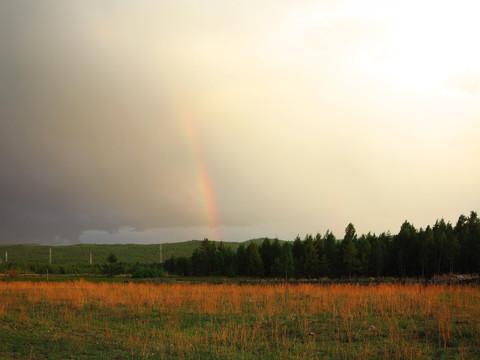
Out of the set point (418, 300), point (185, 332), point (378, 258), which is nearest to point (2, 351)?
point (185, 332)

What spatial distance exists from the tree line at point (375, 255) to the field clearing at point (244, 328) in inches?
1494

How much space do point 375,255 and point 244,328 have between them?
50756 millimetres

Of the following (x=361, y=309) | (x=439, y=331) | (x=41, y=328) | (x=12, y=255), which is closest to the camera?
(x=439, y=331)

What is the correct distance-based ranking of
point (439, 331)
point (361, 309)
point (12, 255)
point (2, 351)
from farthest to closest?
point (12, 255) < point (361, 309) < point (439, 331) < point (2, 351)

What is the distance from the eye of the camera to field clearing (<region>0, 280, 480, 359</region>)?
34.4 feet

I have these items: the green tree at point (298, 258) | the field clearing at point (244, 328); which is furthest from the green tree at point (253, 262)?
the field clearing at point (244, 328)

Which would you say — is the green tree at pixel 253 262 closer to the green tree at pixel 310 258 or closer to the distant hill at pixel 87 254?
the green tree at pixel 310 258

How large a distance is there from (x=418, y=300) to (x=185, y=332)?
10.5 meters

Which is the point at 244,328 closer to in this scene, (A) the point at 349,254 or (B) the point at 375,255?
(A) the point at 349,254

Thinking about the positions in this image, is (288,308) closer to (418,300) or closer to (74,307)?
(418,300)

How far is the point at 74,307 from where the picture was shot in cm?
1994

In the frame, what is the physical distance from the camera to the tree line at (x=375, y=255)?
56.5 meters

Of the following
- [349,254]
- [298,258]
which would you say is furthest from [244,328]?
[298,258]

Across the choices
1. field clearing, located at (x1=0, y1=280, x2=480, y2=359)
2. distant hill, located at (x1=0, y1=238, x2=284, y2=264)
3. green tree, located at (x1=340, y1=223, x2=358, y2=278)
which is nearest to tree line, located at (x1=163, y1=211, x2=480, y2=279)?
green tree, located at (x1=340, y1=223, x2=358, y2=278)
